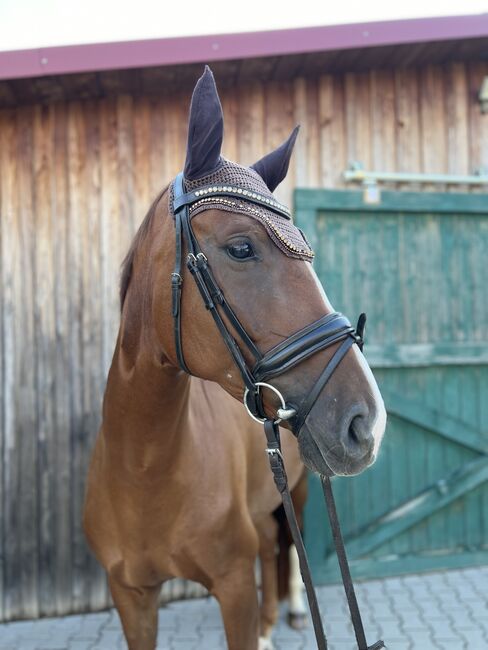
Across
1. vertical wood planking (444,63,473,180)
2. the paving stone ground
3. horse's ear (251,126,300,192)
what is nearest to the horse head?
horse's ear (251,126,300,192)

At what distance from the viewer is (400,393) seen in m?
4.42

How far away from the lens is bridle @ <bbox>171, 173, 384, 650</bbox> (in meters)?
1.50

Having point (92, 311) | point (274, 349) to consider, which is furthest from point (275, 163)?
point (92, 311)

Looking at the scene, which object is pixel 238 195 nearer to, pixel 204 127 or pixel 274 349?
pixel 204 127

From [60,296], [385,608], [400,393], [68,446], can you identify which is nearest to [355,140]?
[400,393]

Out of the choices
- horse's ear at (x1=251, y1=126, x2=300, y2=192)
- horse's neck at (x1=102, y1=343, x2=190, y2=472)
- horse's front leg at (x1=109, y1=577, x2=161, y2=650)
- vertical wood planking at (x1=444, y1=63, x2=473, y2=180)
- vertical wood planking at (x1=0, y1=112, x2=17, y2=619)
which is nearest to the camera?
horse's neck at (x1=102, y1=343, x2=190, y2=472)

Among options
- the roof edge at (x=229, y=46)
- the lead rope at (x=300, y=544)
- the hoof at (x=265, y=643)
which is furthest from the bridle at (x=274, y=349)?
the roof edge at (x=229, y=46)

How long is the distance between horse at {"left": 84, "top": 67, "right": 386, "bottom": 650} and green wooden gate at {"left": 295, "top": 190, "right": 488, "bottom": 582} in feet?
6.08

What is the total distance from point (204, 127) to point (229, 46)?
2278 mm

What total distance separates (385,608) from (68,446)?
2265 mm

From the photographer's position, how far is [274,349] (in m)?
1.54

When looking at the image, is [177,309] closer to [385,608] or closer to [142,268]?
[142,268]

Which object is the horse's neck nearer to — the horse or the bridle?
the horse

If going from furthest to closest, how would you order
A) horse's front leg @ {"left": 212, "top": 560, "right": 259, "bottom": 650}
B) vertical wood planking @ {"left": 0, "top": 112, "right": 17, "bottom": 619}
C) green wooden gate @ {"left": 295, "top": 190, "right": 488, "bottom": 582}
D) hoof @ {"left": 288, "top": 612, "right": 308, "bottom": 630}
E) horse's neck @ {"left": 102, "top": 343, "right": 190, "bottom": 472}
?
green wooden gate @ {"left": 295, "top": 190, "right": 488, "bottom": 582} < vertical wood planking @ {"left": 0, "top": 112, "right": 17, "bottom": 619} < hoof @ {"left": 288, "top": 612, "right": 308, "bottom": 630} < horse's front leg @ {"left": 212, "top": 560, "right": 259, "bottom": 650} < horse's neck @ {"left": 102, "top": 343, "right": 190, "bottom": 472}
